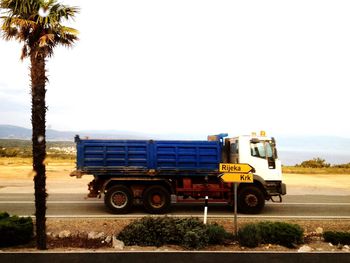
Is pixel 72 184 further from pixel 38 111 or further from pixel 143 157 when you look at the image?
pixel 38 111

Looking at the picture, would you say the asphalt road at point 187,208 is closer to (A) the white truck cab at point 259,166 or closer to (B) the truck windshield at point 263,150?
(A) the white truck cab at point 259,166

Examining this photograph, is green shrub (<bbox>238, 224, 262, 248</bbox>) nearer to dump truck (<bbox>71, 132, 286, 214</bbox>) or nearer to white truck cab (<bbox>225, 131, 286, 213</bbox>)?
dump truck (<bbox>71, 132, 286, 214</bbox>)

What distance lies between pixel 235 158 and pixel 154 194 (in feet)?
11.2

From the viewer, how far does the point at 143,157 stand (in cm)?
1565

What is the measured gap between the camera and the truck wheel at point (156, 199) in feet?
51.4

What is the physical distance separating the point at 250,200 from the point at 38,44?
9.78 meters

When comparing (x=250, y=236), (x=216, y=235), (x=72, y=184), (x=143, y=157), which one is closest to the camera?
(x=250, y=236)

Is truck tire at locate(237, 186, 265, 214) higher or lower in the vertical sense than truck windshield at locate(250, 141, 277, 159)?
lower

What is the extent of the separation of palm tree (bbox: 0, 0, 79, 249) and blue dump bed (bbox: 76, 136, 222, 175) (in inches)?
221

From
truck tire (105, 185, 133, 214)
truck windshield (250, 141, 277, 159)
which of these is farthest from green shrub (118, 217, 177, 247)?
truck windshield (250, 141, 277, 159)

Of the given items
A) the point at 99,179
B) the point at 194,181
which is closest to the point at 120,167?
the point at 99,179

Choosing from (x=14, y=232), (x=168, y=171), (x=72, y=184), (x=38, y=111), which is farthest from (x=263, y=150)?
(x=72, y=184)

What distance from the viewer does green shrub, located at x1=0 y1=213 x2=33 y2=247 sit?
1031 centimetres
